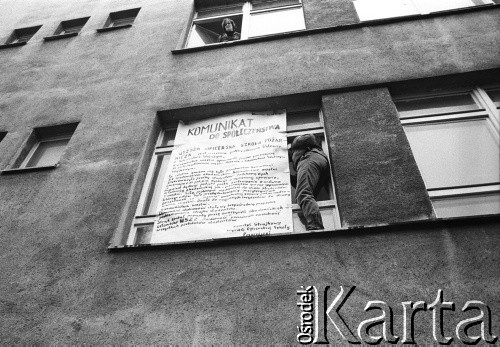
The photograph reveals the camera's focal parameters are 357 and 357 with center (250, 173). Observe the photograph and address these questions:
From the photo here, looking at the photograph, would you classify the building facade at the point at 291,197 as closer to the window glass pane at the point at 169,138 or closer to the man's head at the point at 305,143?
the window glass pane at the point at 169,138

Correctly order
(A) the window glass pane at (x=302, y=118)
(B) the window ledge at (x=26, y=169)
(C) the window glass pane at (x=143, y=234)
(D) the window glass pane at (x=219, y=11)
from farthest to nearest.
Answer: (D) the window glass pane at (x=219, y=11), (A) the window glass pane at (x=302, y=118), (B) the window ledge at (x=26, y=169), (C) the window glass pane at (x=143, y=234)

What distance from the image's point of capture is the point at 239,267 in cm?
333

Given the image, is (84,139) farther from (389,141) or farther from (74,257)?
(389,141)

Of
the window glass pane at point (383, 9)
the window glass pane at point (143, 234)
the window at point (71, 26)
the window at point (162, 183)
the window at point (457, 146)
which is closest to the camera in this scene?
the window at point (457, 146)

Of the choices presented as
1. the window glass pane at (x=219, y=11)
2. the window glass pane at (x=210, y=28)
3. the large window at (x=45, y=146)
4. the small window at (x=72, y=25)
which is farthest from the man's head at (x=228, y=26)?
the small window at (x=72, y=25)

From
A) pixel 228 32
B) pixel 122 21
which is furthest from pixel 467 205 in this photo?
pixel 122 21

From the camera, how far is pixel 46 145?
226 inches

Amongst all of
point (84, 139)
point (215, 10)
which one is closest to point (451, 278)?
point (84, 139)

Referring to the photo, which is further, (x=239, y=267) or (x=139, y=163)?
(x=139, y=163)

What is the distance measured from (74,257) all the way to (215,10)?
6.27m

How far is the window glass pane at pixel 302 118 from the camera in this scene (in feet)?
16.7

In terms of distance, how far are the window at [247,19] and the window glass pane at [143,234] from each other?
163 inches

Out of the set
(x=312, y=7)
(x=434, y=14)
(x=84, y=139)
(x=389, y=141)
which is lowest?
(x=389, y=141)

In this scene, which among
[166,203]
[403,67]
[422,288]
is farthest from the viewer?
[403,67]
